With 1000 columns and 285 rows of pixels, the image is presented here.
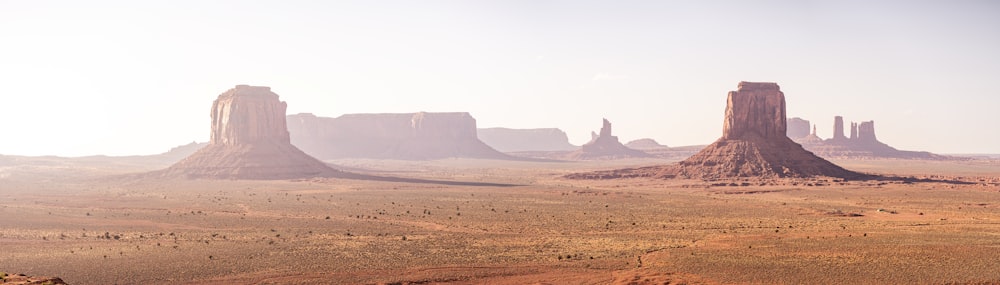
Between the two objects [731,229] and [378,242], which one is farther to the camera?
[731,229]

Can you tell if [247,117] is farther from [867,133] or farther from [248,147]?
[867,133]

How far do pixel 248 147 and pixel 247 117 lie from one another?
410 cm

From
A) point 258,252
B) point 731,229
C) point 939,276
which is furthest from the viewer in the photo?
point 731,229

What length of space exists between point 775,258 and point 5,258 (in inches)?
1264

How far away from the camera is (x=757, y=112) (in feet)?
312

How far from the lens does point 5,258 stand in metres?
30.5

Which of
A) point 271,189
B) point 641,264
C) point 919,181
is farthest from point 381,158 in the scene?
point 641,264

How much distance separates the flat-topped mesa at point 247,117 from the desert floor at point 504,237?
31.0 m

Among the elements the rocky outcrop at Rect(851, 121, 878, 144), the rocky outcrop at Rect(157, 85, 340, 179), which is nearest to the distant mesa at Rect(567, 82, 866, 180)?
the rocky outcrop at Rect(157, 85, 340, 179)

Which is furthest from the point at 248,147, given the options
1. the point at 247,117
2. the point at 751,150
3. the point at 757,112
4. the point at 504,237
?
the point at 504,237

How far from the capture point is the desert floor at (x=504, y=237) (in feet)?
89.0

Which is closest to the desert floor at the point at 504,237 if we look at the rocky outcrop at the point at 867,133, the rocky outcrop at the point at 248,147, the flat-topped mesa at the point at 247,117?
the rocky outcrop at the point at 248,147

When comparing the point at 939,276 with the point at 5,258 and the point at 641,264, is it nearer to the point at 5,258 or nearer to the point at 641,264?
the point at 641,264

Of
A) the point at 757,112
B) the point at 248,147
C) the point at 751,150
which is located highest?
the point at 757,112
